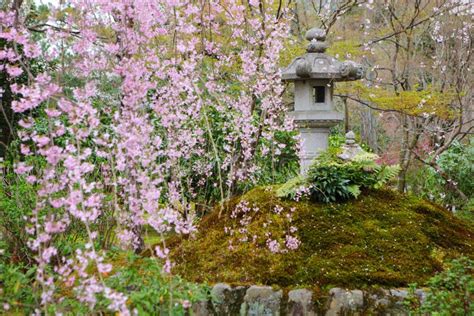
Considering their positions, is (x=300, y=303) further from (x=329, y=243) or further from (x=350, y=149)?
(x=350, y=149)

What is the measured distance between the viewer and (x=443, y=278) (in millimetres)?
2543

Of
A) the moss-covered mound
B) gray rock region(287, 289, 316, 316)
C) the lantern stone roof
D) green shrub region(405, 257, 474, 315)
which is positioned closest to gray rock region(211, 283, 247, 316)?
the moss-covered mound

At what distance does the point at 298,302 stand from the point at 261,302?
0.79ft

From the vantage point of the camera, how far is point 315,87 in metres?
5.23

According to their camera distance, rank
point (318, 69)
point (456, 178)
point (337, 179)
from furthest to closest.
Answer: point (456, 178) < point (318, 69) < point (337, 179)

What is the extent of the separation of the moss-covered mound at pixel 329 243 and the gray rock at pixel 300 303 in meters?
0.14

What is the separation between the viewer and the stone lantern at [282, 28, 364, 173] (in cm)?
494

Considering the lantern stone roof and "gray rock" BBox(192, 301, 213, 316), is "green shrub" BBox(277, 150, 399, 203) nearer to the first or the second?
the lantern stone roof

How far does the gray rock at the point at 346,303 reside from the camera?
316 cm

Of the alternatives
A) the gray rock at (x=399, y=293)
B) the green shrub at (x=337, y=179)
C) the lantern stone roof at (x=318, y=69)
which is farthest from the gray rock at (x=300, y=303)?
the lantern stone roof at (x=318, y=69)

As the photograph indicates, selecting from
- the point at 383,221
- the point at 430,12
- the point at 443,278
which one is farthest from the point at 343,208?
the point at 430,12

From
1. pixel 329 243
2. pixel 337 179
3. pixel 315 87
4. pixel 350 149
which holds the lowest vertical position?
pixel 329 243

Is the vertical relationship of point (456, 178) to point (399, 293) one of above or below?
above

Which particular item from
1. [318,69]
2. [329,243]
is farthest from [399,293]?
[318,69]
